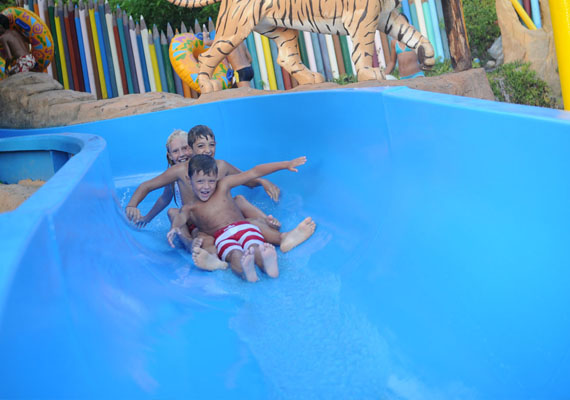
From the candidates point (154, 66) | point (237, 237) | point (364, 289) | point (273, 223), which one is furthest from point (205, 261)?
point (154, 66)

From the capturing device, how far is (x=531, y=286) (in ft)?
4.10

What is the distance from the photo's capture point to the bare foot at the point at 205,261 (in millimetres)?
2316

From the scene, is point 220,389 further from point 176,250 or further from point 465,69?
point 465,69

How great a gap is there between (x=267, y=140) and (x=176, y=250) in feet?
4.54

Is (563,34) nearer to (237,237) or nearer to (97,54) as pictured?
(237,237)

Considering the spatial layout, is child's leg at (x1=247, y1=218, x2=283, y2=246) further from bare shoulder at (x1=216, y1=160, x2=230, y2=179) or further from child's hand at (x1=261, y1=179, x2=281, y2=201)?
child's hand at (x1=261, y1=179, x2=281, y2=201)

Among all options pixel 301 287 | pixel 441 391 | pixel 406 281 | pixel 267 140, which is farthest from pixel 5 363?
pixel 267 140

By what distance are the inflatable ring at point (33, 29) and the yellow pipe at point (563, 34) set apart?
6.59 metres

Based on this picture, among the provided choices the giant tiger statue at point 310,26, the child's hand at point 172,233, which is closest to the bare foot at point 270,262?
the child's hand at point 172,233

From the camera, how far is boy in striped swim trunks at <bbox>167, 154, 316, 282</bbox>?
7.33ft

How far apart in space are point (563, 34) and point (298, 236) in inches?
56.1

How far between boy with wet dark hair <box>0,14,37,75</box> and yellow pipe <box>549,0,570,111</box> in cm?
633

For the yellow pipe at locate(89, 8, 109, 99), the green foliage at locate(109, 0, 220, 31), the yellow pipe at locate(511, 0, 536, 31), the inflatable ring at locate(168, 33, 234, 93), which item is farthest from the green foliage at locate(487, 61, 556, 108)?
the green foliage at locate(109, 0, 220, 31)

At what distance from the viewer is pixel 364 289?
6.18 feet
